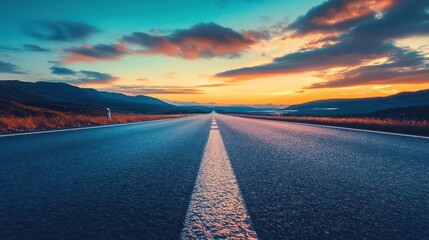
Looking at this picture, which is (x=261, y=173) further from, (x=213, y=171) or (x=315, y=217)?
(x=315, y=217)

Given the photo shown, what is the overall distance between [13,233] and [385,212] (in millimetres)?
2553

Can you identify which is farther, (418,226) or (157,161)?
(157,161)

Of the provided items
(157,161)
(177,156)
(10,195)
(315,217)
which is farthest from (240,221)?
(177,156)

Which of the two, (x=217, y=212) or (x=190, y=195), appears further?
(x=190, y=195)

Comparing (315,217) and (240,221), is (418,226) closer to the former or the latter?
(315,217)

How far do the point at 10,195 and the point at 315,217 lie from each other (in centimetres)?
265

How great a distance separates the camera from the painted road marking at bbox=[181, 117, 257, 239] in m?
1.50

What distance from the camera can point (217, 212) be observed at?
1.83 m

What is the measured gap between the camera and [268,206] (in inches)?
77.6

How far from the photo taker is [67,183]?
2.65m

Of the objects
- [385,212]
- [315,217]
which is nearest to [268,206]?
[315,217]

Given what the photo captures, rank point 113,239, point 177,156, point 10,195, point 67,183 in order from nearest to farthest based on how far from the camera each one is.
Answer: point 113,239 < point 10,195 < point 67,183 < point 177,156

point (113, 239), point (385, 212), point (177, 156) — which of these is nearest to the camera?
point (113, 239)

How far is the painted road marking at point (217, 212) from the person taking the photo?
4.91 ft
